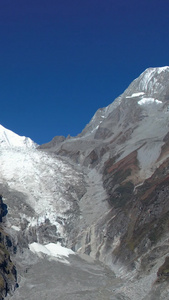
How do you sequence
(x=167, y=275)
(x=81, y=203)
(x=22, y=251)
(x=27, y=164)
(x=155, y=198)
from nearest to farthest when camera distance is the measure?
(x=167, y=275)
(x=22, y=251)
(x=155, y=198)
(x=81, y=203)
(x=27, y=164)

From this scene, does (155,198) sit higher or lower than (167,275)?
higher

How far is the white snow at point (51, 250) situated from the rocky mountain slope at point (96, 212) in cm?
21

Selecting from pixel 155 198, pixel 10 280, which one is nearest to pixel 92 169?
pixel 155 198

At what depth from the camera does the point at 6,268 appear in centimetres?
6462

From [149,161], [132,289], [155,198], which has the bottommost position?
[132,289]

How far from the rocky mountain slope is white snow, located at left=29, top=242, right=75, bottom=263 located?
21 cm

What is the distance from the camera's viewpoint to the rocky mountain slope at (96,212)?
2461 inches

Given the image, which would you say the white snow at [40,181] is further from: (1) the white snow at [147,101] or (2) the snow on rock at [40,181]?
(1) the white snow at [147,101]

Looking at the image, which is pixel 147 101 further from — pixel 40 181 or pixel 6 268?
pixel 6 268

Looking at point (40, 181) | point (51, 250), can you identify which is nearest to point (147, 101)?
point (40, 181)

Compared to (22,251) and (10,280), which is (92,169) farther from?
(10,280)

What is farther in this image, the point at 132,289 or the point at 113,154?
the point at 113,154

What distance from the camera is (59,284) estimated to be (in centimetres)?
6375

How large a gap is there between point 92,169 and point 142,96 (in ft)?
217
